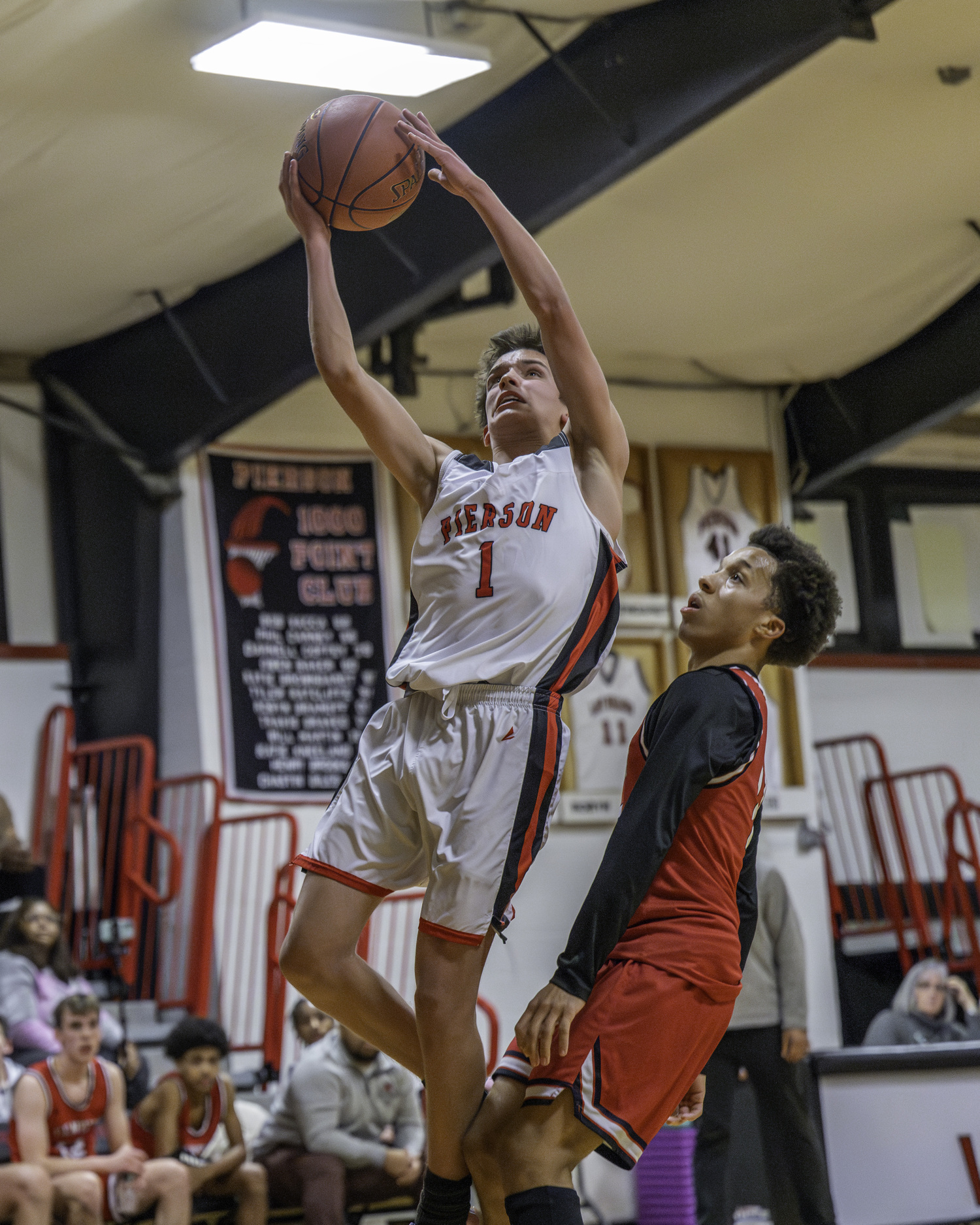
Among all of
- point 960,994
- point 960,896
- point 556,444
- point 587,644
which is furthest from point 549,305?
point 960,896

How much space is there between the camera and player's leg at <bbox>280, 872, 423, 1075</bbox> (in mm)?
3051

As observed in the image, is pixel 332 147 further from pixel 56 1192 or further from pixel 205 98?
pixel 56 1192

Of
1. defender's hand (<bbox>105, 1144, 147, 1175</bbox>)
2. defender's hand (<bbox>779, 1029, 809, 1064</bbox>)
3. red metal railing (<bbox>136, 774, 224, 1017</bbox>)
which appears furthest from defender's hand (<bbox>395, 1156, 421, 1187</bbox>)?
red metal railing (<bbox>136, 774, 224, 1017</bbox>)

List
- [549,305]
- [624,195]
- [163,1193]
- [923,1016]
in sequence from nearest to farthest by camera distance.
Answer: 1. [549,305]
2. [163,1193]
3. [624,195]
4. [923,1016]

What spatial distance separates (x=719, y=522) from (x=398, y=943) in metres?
3.16

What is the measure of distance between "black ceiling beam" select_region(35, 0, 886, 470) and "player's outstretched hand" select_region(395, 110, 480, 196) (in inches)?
111

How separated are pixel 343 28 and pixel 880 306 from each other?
411cm

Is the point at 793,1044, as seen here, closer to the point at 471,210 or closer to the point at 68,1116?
the point at 68,1116

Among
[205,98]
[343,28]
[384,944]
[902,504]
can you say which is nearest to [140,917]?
[384,944]

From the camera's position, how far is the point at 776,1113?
6.60m

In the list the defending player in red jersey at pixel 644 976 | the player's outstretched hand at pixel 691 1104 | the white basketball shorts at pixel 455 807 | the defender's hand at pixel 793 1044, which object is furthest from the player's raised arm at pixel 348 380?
the defender's hand at pixel 793 1044

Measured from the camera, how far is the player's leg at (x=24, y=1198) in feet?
19.5

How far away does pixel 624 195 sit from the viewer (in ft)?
24.8

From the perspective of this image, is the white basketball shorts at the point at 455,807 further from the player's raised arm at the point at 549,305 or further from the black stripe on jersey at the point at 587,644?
the player's raised arm at the point at 549,305
